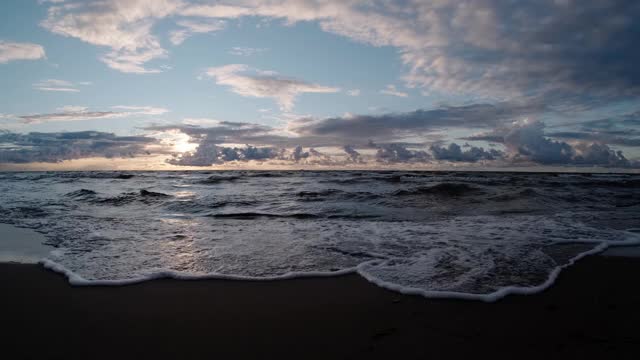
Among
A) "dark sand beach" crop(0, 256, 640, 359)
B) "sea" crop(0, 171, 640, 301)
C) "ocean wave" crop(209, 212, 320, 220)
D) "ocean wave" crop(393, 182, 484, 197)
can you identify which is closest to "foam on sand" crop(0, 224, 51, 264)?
"sea" crop(0, 171, 640, 301)

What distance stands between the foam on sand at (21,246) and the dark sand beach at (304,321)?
1298 millimetres

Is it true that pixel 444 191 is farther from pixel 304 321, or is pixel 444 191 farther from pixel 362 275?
pixel 304 321

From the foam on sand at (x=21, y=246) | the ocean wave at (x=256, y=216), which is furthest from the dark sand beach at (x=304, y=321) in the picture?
the ocean wave at (x=256, y=216)

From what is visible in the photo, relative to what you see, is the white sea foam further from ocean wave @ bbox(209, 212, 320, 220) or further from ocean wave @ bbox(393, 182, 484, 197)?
ocean wave @ bbox(393, 182, 484, 197)

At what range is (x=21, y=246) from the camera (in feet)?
20.9

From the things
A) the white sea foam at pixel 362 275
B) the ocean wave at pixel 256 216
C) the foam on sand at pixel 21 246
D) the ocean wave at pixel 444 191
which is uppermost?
the ocean wave at pixel 444 191

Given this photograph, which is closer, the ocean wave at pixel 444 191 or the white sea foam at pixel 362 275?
the white sea foam at pixel 362 275

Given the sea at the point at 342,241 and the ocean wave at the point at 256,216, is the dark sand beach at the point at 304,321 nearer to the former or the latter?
the sea at the point at 342,241

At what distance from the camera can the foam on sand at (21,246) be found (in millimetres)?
5484

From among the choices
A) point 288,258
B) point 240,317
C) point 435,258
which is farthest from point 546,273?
point 240,317

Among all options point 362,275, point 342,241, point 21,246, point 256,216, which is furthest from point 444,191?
point 21,246

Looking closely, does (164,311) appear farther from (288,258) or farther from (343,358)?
(288,258)

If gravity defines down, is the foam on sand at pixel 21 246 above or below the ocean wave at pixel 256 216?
below

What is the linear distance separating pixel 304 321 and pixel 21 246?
567 centimetres
